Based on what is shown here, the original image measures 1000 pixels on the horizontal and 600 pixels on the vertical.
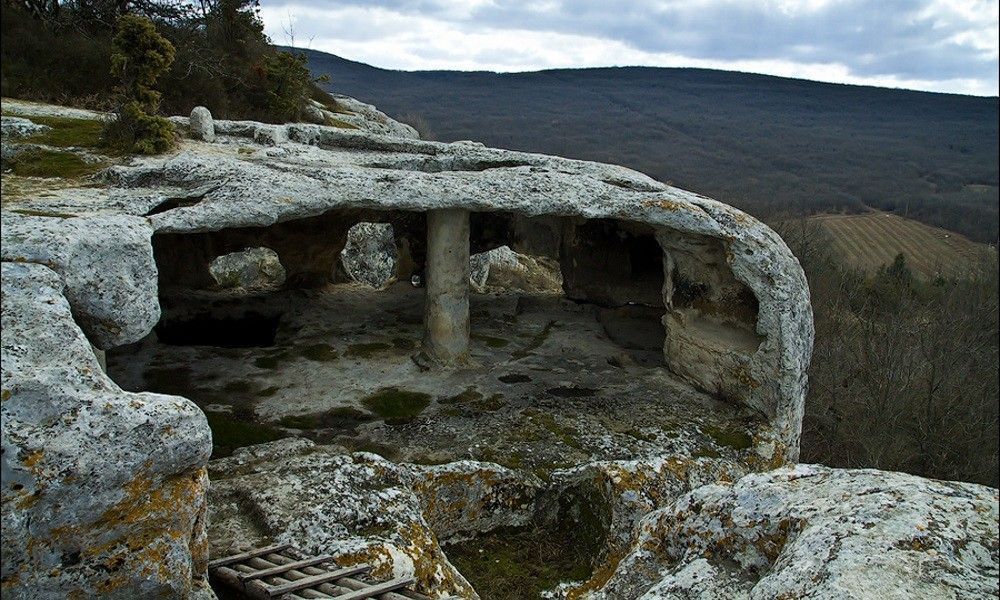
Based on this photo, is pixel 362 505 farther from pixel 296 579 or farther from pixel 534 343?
pixel 534 343

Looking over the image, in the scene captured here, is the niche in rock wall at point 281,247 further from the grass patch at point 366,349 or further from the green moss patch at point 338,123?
the green moss patch at point 338,123

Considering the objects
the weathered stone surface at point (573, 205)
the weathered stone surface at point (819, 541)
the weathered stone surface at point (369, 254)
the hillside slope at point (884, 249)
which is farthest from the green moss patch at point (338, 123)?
the weathered stone surface at point (819, 541)

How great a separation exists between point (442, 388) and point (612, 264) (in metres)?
5.48

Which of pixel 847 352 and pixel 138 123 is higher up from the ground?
pixel 138 123

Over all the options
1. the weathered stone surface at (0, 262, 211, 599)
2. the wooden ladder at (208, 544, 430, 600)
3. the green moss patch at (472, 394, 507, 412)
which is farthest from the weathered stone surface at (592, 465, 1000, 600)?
the green moss patch at (472, 394, 507, 412)

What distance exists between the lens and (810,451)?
19406 millimetres

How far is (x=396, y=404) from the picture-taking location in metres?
9.89

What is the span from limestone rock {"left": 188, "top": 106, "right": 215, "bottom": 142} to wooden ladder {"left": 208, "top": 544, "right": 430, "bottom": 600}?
6.52 meters

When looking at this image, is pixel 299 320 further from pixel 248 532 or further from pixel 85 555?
pixel 85 555

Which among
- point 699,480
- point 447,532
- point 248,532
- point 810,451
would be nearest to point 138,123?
point 248,532

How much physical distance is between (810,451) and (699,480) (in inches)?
489

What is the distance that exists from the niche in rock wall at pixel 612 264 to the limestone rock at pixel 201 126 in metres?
7.19

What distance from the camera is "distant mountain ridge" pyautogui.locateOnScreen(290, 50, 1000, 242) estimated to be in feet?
78.4

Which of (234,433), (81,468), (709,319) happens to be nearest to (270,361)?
(234,433)
